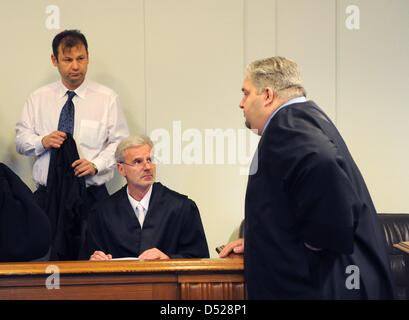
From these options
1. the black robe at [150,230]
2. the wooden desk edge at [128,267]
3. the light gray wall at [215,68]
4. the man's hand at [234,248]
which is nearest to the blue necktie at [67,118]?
the light gray wall at [215,68]

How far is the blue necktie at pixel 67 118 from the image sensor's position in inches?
170

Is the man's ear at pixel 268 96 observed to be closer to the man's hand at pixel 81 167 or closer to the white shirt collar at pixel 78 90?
the man's hand at pixel 81 167

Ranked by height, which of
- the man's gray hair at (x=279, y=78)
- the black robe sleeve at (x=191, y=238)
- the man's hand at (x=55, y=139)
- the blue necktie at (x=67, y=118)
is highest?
the man's gray hair at (x=279, y=78)

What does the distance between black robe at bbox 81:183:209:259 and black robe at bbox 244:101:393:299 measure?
1189 millimetres

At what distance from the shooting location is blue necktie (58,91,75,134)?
4.32 metres

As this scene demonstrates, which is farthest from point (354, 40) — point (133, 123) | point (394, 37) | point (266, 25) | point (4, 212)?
point (4, 212)

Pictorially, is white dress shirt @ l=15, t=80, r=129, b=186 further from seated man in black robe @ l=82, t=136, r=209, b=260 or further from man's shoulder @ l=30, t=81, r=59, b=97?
seated man in black robe @ l=82, t=136, r=209, b=260

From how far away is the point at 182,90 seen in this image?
4.98 meters

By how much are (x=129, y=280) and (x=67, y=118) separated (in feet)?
7.49

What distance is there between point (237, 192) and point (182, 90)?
0.95 metres

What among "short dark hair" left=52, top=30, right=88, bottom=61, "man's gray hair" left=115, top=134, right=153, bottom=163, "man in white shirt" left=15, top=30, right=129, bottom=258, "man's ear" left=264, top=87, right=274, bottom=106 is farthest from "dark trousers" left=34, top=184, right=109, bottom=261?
"man's ear" left=264, top=87, right=274, bottom=106

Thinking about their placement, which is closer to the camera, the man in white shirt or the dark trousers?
the dark trousers

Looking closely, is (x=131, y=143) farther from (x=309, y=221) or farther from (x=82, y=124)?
(x=309, y=221)

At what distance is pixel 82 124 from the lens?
14.2 feet
